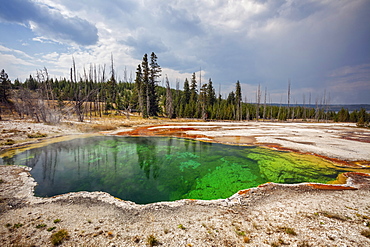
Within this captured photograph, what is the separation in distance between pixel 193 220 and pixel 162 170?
6.65m

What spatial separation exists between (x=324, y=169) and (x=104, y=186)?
16.1 m

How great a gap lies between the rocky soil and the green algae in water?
143cm

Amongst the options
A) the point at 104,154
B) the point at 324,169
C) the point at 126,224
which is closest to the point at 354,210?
the point at 324,169

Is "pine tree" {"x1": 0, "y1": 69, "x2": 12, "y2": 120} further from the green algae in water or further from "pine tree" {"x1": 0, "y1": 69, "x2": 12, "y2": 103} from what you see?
the green algae in water

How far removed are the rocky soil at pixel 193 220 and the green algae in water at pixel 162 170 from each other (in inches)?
56.1

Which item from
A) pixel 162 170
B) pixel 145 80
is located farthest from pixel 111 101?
pixel 162 170

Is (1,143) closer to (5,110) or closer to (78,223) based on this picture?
(78,223)

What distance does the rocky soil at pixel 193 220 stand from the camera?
14.7 ft

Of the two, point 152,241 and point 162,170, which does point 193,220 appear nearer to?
point 152,241

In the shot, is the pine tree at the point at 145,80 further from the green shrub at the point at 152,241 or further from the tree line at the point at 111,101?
the green shrub at the point at 152,241

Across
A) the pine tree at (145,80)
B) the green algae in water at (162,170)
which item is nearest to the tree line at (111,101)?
the pine tree at (145,80)

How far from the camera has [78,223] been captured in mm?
5238

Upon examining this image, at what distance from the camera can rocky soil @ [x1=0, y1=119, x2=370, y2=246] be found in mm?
4488

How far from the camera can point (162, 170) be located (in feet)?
39.0
